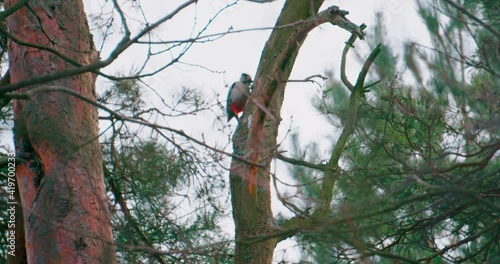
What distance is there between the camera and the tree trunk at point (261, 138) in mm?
4359

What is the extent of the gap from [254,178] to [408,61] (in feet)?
4.38

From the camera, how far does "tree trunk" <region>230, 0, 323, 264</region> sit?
4.36 m

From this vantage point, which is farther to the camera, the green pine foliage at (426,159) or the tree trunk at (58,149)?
the tree trunk at (58,149)

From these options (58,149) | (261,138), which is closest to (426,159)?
(261,138)

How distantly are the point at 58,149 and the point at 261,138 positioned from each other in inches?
44.7

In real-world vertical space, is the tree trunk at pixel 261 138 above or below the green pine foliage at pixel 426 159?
above

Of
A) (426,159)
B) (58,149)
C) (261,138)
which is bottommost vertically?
(426,159)

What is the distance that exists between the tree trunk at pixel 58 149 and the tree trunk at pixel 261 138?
0.86m

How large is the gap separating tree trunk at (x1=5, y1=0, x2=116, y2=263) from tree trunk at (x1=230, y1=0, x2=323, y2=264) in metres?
0.86

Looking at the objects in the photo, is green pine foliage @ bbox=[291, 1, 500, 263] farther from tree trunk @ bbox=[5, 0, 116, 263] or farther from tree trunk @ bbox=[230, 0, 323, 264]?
tree trunk @ bbox=[5, 0, 116, 263]

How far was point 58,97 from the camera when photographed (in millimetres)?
4301

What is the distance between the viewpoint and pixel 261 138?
14.8 feet

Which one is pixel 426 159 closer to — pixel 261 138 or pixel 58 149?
pixel 261 138

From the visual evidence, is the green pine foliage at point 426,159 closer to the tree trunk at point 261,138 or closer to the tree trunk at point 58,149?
the tree trunk at point 261,138
